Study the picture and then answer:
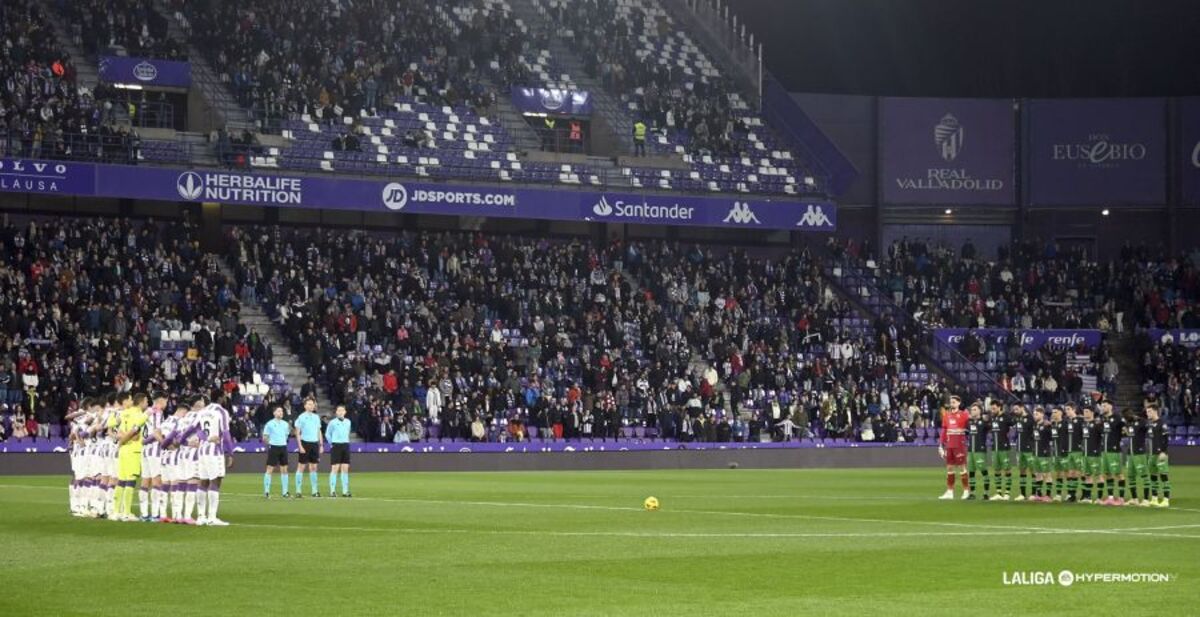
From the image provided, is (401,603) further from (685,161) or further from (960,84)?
(960,84)

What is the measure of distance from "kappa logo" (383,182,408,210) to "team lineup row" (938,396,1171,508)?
28.9 m

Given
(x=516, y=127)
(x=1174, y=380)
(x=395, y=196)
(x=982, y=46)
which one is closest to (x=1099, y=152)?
(x=982, y=46)

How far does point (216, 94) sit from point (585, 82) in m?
15.5

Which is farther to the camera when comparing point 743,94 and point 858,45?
point 858,45

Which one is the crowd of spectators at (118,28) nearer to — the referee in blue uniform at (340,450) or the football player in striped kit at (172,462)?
the referee in blue uniform at (340,450)

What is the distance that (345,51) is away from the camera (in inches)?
2662

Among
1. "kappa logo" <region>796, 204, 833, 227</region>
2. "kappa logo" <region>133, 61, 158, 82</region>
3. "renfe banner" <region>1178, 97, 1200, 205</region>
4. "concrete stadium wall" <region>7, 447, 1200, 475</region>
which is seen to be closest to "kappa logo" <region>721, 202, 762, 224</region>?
"kappa logo" <region>796, 204, 833, 227</region>

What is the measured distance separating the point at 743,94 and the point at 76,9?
89.8 feet

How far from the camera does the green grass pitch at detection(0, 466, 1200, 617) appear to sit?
18.0m

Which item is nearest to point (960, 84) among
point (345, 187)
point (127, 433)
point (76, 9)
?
point (345, 187)

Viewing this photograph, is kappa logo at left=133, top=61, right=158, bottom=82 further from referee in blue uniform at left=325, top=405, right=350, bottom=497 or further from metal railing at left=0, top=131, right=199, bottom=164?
referee in blue uniform at left=325, top=405, right=350, bottom=497

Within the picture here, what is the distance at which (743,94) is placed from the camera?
7731 cm

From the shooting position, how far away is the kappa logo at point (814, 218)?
7125cm

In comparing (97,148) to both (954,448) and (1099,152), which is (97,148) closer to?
(954,448)
